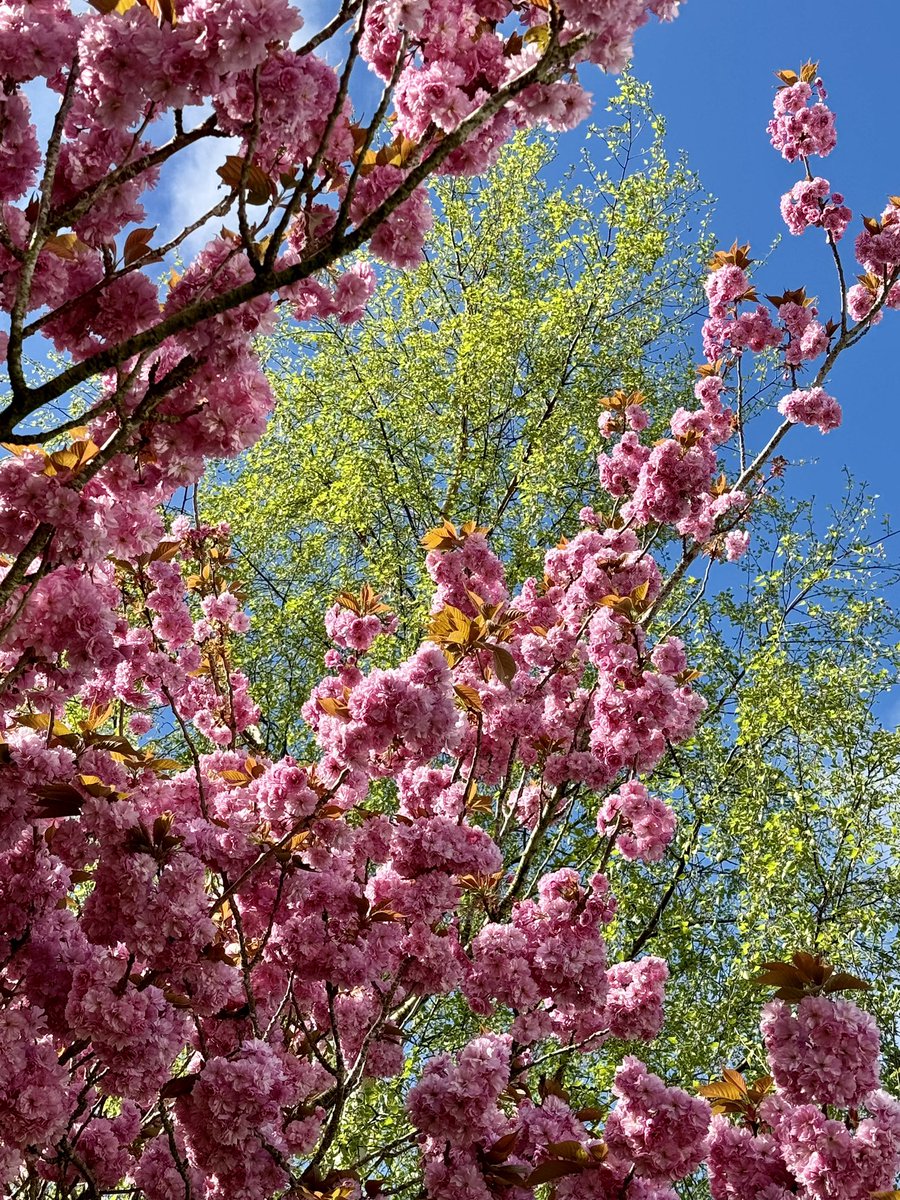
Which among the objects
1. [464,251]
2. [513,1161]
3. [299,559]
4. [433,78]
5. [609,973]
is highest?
[464,251]

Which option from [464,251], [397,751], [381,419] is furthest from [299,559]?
[397,751]

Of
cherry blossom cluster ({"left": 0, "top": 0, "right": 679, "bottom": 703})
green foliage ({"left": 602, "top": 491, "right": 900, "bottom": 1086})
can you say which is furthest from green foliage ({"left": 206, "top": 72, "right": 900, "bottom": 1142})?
cherry blossom cluster ({"left": 0, "top": 0, "right": 679, "bottom": 703})

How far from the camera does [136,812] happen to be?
9.55 feet

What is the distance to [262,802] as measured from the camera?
3.50m

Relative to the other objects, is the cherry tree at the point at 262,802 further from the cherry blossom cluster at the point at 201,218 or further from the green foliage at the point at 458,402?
the green foliage at the point at 458,402

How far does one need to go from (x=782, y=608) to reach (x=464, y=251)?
543cm

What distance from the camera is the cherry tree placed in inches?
88.8

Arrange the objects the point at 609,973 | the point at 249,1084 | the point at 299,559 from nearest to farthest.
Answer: the point at 249,1084, the point at 609,973, the point at 299,559

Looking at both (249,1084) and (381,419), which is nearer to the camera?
(249,1084)

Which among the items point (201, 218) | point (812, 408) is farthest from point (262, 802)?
point (812, 408)

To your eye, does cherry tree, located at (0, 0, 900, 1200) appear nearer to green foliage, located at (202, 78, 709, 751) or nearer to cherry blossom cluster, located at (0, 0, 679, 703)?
cherry blossom cluster, located at (0, 0, 679, 703)

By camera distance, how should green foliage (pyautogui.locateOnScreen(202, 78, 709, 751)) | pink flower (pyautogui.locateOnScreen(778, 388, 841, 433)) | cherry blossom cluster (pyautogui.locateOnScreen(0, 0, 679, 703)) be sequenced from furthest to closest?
1. green foliage (pyautogui.locateOnScreen(202, 78, 709, 751))
2. pink flower (pyautogui.locateOnScreen(778, 388, 841, 433))
3. cherry blossom cluster (pyautogui.locateOnScreen(0, 0, 679, 703))

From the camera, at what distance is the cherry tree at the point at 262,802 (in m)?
2.26

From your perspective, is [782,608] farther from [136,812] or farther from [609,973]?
[136,812]
